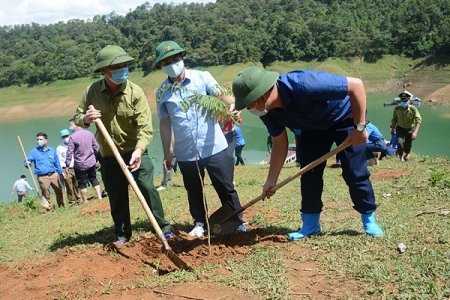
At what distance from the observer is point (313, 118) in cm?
340

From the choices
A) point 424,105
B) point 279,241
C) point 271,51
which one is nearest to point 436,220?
point 279,241

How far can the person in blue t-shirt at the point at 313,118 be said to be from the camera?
3.18m

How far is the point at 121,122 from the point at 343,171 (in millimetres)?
2338

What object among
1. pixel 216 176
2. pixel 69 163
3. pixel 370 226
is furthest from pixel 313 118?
pixel 69 163

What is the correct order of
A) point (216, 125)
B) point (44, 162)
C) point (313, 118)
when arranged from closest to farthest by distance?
point (313, 118), point (216, 125), point (44, 162)

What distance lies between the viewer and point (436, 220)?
3873 millimetres

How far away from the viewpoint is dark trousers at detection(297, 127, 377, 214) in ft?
11.7

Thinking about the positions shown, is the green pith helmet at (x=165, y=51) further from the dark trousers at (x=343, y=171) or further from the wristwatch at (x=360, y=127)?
the wristwatch at (x=360, y=127)

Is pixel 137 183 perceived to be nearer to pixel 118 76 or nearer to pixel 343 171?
pixel 118 76

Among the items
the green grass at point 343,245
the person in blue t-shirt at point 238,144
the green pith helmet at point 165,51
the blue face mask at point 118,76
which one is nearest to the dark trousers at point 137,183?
the green grass at point 343,245

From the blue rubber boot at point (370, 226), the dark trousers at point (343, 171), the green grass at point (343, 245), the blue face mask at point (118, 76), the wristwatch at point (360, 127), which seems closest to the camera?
the green grass at point (343, 245)

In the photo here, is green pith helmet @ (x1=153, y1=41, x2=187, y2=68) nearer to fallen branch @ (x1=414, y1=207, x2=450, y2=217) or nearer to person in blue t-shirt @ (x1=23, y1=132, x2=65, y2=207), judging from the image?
fallen branch @ (x1=414, y1=207, x2=450, y2=217)

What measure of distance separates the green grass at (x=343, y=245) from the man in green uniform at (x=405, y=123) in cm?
423

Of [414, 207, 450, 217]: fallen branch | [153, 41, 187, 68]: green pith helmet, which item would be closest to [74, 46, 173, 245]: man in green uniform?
[153, 41, 187, 68]: green pith helmet
